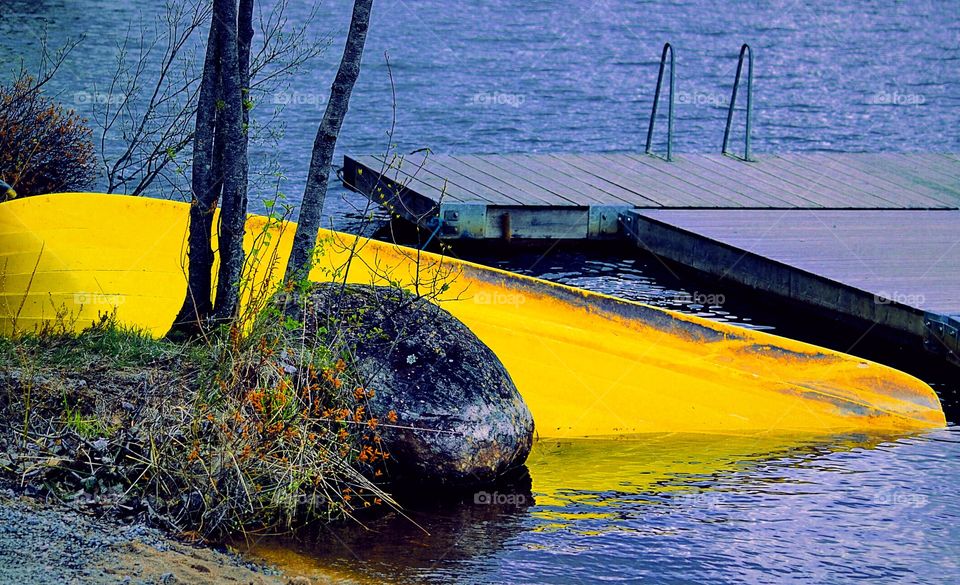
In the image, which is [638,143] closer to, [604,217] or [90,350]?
[604,217]

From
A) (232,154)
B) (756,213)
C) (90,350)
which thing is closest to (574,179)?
(756,213)

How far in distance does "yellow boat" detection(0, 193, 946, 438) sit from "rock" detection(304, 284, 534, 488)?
592 mm

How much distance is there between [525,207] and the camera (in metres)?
11.4

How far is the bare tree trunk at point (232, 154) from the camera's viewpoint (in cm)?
626

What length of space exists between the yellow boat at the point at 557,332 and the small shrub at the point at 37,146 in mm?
1496

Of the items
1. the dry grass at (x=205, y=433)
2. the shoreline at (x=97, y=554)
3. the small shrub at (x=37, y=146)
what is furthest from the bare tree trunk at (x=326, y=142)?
the small shrub at (x=37, y=146)

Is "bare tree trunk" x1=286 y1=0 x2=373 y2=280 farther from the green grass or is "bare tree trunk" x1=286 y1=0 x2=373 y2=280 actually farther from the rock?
the green grass

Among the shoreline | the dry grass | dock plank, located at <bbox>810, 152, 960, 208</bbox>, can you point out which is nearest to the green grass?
the dry grass

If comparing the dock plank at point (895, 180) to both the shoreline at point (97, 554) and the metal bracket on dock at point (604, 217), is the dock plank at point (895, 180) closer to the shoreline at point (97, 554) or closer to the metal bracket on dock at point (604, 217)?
the metal bracket on dock at point (604, 217)

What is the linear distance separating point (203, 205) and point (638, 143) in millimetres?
12288

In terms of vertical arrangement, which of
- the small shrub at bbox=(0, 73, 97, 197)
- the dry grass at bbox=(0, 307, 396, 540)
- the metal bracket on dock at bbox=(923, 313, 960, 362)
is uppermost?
the small shrub at bbox=(0, 73, 97, 197)

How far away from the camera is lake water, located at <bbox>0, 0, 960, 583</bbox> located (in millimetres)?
5418

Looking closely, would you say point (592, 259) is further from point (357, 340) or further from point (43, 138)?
point (357, 340)

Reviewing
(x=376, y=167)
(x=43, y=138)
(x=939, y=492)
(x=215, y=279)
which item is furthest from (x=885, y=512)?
(x=376, y=167)
